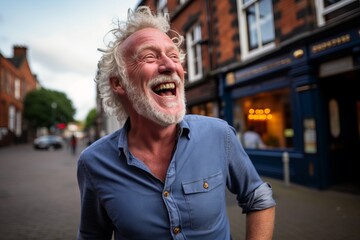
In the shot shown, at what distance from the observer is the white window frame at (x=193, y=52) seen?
12.1 metres

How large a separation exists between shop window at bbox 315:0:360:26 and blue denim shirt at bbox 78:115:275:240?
615cm

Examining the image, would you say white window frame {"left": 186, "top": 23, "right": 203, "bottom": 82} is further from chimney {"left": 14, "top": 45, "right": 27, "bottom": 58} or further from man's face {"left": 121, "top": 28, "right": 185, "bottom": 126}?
chimney {"left": 14, "top": 45, "right": 27, "bottom": 58}

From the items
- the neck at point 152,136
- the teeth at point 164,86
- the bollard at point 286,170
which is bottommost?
the bollard at point 286,170

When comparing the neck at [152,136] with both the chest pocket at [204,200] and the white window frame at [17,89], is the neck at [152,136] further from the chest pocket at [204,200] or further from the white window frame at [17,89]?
the white window frame at [17,89]

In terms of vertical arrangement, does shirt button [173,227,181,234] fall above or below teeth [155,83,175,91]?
below

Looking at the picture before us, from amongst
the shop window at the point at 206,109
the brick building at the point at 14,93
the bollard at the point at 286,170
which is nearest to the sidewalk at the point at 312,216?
the bollard at the point at 286,170

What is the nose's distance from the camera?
5.08ft

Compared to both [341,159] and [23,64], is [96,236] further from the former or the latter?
[23,64]

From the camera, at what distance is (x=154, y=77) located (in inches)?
60.6

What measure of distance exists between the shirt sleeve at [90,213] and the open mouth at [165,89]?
1.90 feet

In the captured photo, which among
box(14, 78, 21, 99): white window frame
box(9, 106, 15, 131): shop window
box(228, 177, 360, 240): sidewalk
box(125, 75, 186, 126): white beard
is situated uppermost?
box(14, 78, 21, 99): white window frame

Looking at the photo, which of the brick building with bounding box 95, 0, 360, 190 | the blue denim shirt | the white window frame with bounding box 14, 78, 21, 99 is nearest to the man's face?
the blue denim shirt

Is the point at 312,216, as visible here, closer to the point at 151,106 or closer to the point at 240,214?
the point at 240,214

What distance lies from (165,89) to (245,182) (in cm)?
70
